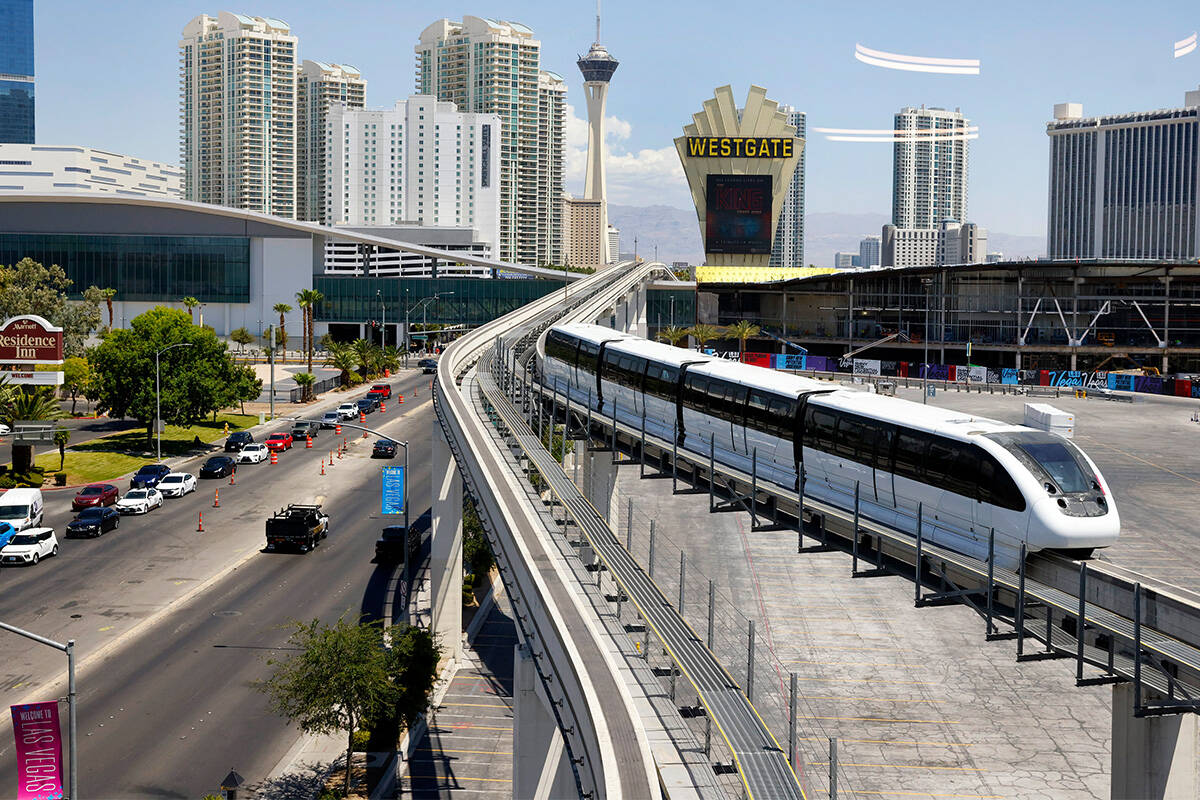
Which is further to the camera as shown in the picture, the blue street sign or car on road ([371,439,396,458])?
car on road ([371,439,396,458])

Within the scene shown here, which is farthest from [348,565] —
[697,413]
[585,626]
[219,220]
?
[219,220]

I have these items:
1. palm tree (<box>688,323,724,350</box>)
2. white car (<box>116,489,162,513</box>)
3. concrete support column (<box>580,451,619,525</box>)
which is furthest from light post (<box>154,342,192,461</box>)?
palm tree (<box>688,323,724,350</box>)

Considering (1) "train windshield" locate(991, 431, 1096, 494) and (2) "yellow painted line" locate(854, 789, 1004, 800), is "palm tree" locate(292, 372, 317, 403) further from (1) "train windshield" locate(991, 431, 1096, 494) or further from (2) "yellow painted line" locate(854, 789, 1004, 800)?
(1) "train windshield" locate(991, 431, 1096, 494)

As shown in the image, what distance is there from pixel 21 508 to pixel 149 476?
41.6 ft

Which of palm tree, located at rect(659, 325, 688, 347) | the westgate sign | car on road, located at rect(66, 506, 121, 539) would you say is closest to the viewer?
car on road, located at rect(66, 506, 121, 539)

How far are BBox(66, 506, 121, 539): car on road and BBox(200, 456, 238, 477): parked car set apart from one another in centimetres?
1495

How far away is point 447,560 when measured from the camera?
54.9 metres

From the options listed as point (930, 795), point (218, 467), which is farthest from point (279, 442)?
point (930, 795)

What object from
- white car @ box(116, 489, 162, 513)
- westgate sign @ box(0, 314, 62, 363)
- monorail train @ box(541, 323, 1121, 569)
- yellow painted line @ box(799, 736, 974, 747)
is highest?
westgate sign @ box(0, 314, 62, 363)

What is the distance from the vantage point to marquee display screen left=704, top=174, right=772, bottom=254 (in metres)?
173

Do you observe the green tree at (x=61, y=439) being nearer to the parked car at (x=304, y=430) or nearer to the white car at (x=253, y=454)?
the white car at (x=253, y=454)

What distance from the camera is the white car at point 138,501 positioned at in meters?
71.3

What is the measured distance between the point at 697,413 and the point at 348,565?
27.2 m

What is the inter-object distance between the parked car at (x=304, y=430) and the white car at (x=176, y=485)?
65.5ft
